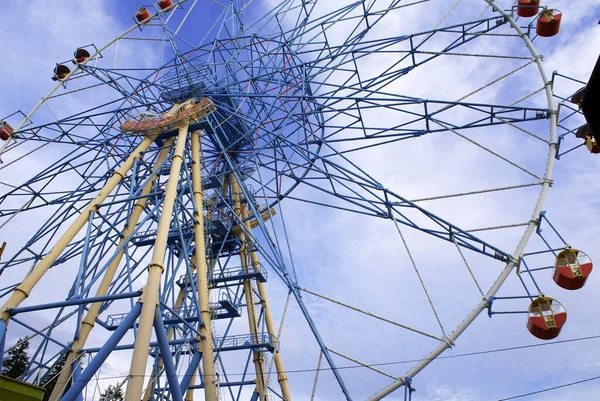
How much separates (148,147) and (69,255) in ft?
16.9

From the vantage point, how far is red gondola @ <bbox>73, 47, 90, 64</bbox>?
24852mm

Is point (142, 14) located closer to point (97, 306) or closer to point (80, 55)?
point (80, 55)

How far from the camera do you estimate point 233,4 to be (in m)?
26.0

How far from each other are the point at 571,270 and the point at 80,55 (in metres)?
21.3

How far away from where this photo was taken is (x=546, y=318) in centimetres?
1470

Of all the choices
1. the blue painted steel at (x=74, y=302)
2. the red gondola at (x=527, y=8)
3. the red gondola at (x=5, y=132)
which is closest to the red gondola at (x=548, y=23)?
the red gondola at (x=527, y=8)

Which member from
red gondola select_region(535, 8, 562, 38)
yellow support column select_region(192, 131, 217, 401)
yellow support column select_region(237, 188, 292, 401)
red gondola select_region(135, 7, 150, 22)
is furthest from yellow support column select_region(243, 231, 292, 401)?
red gondola select_region(535, 8, 562, 38)

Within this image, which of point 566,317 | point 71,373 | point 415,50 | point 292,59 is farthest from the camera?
point 292,59

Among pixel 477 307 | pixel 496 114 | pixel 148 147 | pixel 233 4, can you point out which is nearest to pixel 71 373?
pixel 148 147

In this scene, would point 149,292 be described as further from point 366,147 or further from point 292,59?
point 292,59

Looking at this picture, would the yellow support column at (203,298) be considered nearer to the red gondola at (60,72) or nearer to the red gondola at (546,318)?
the red gondola at (60,72)

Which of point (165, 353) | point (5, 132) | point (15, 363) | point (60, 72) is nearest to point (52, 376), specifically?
point (15, 363)

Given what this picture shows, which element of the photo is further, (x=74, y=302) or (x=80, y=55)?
(x=80, y=55)

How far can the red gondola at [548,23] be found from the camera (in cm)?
1989
